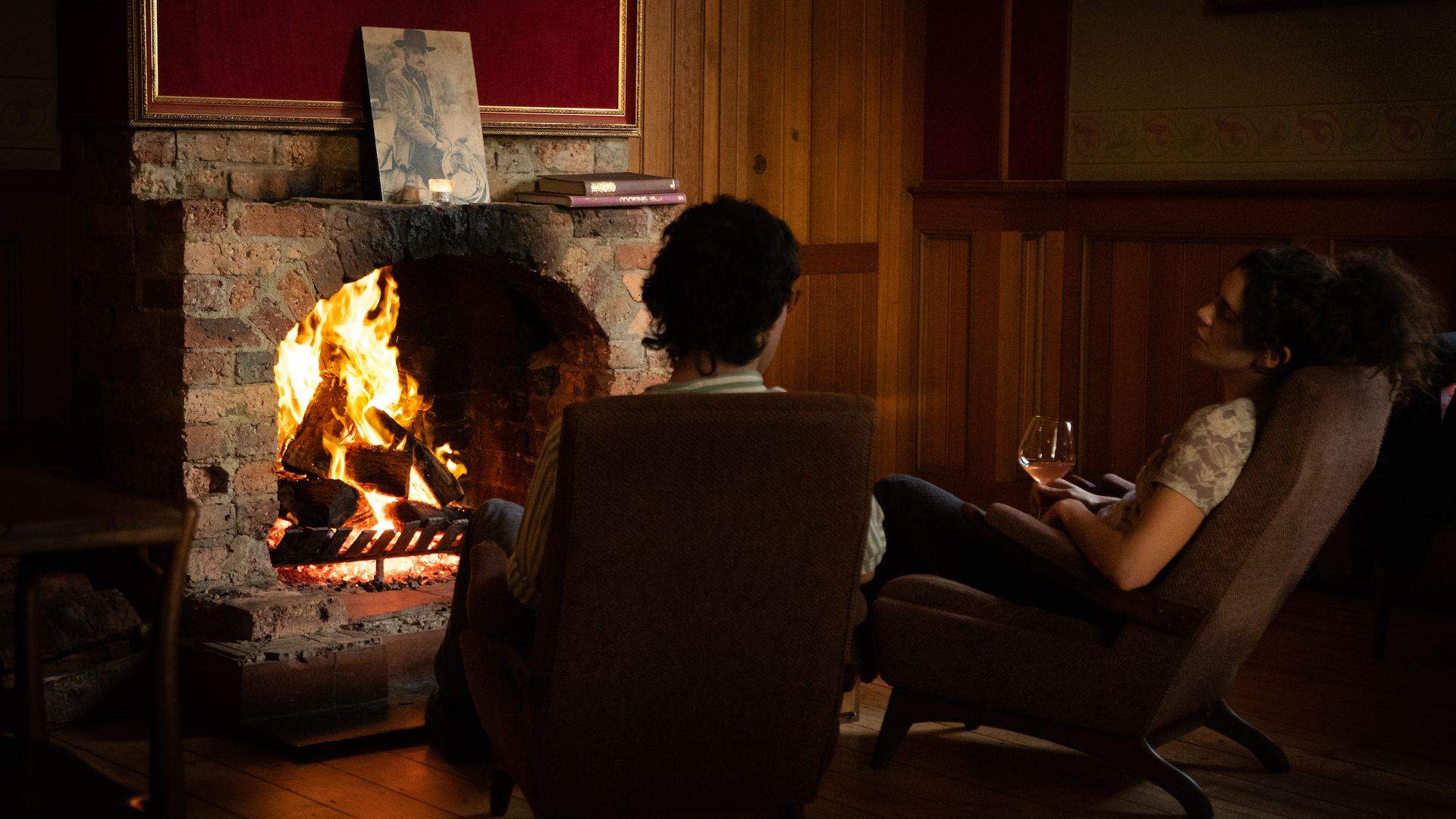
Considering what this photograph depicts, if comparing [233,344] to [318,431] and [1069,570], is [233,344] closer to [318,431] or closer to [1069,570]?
[318,431]

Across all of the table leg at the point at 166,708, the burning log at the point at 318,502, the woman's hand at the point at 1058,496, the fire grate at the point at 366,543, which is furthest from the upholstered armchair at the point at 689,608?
the burning log at the point at 318,502

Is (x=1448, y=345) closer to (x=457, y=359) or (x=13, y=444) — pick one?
(x=457, y=359)

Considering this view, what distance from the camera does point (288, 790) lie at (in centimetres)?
301

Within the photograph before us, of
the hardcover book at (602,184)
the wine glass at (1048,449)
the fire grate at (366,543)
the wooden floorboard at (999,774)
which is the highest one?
the hardcover book at (602,184)

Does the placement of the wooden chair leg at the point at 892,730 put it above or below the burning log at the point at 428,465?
below

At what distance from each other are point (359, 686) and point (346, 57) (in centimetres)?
162

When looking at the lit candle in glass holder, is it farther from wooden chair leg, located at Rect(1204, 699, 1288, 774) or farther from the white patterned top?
wooden chair leg, located at Rect(1204, 699, 1288, 774)

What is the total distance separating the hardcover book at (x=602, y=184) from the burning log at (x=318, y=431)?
805mm

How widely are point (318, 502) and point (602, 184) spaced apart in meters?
1.16

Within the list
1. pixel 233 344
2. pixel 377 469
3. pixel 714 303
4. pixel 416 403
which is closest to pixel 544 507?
pixel 714 303

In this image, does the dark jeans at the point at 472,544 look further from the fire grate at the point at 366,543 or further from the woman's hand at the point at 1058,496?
the woman's hand at the point at 1058,496

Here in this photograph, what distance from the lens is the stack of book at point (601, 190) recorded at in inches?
167

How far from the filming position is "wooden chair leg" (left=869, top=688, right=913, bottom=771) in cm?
315

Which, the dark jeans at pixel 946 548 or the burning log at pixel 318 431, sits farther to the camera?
the burning log at pixel 318 431
